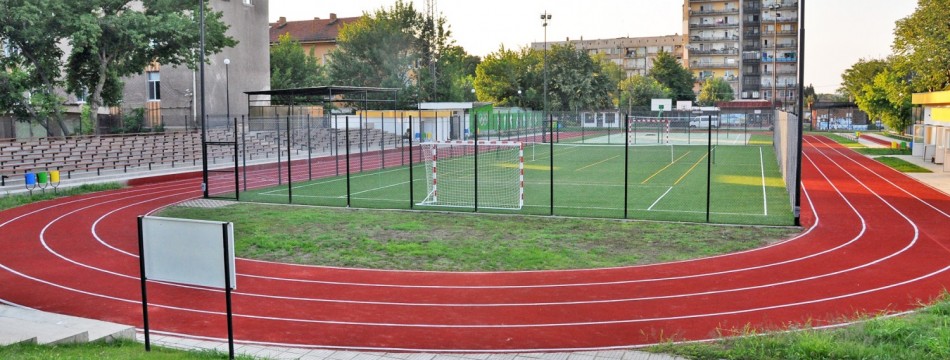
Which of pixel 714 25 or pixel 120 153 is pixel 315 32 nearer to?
pixel 714 25

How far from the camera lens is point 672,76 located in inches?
4331

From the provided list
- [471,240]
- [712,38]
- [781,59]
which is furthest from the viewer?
[712,38]

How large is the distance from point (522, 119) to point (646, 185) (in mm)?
45505

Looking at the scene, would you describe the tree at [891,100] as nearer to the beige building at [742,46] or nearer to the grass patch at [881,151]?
the grass patch at [881,151]

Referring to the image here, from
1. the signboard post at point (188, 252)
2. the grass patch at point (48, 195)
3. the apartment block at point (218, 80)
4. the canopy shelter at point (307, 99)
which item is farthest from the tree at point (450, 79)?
the signboard post at point (188, 252)

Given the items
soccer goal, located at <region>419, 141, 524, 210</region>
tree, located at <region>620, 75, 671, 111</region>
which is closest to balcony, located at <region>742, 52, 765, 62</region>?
tree, located at <region>620, 75, 671, 111</region>

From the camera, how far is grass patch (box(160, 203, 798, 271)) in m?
14.5

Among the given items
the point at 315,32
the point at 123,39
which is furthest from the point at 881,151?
the point at 315,32

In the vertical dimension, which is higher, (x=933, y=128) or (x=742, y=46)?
(x=742, y=46)

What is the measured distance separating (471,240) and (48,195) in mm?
15959

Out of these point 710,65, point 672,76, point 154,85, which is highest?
point 710,65

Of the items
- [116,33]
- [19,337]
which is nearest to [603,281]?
[19,337]

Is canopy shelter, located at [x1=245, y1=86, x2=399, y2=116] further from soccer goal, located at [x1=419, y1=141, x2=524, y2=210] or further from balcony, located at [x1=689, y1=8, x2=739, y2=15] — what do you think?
balcony, located at [x1=689, y1=8, x2=739, y2=15]

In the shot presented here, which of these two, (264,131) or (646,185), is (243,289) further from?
(264,131)
